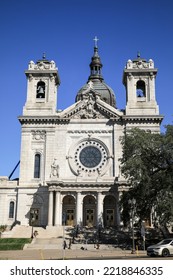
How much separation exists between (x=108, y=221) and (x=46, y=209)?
9072 mm

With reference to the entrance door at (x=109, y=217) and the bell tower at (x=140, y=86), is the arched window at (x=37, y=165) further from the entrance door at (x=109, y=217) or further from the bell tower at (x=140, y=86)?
the bell tower at (x=140, y=86)

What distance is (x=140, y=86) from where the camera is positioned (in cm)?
5834

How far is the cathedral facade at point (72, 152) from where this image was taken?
163ft

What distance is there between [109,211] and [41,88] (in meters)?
22.6

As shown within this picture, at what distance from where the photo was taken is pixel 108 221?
50844 mm

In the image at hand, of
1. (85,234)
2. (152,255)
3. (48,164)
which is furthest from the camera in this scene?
(48,164)

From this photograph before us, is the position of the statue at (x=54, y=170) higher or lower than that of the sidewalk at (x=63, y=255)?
higher

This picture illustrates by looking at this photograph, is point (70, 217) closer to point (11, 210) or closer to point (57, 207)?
point (57, 207)

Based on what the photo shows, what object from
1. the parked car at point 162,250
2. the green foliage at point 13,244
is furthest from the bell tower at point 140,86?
the parked car at point 162,250

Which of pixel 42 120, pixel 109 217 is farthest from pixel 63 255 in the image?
pixel 42 120

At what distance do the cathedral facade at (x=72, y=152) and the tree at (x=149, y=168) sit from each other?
1154 cm

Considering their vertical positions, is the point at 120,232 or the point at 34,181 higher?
the point at 34,181
